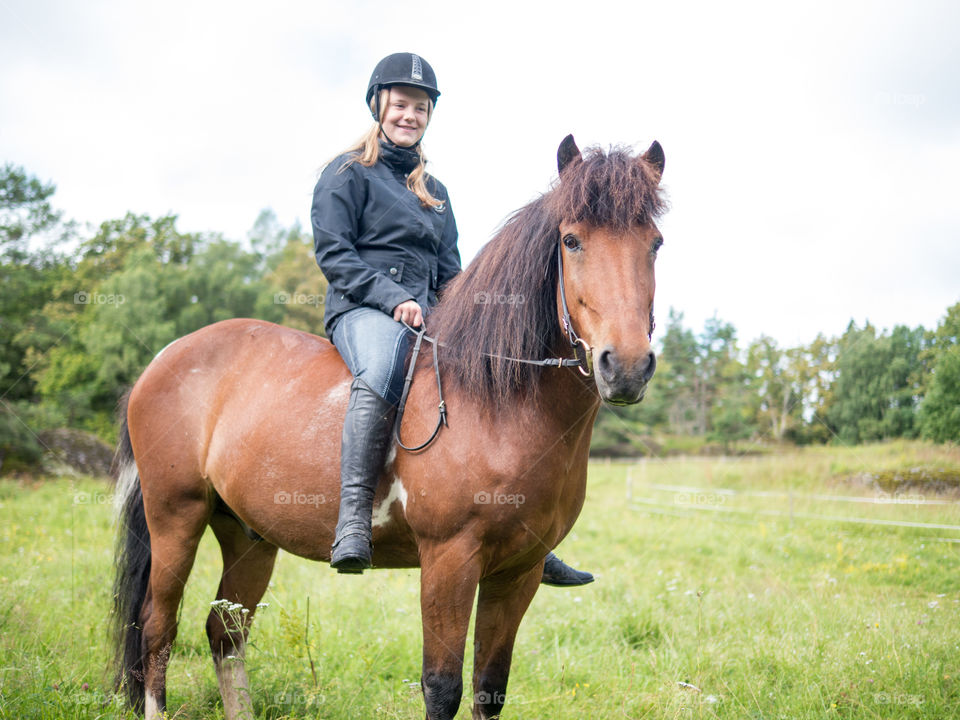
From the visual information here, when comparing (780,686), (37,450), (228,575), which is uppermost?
(228,575)

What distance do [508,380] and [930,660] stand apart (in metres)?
3.39

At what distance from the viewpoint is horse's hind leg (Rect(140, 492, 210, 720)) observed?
3.90 meters

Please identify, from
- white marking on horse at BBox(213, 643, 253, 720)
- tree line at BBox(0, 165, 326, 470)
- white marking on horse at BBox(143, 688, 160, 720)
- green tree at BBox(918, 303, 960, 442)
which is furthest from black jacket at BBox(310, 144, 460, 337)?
tree line at BBox(0, 165, 326, 470)

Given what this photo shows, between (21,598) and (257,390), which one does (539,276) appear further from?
(21,598)

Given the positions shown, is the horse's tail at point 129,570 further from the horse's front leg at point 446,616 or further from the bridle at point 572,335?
the bridle at point 572,335

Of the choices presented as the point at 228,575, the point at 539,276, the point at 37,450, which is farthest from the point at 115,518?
the point at 37,450

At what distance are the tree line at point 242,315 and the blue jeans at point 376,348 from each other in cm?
129

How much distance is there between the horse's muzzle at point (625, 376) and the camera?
2285 mm

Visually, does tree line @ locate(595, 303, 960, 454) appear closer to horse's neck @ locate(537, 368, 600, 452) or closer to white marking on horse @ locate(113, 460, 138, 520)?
horse's neck @ locate(537, 368, 600, 452)

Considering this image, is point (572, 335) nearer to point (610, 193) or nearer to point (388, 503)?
point (610, 193)

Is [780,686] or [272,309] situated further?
[272,309]

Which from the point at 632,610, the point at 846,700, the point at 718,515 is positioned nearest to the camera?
the point at 846,700

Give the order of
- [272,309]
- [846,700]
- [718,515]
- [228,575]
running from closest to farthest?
[846,700]
[228,575]
[718,515]
[272,309]

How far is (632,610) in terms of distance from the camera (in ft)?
18.6
